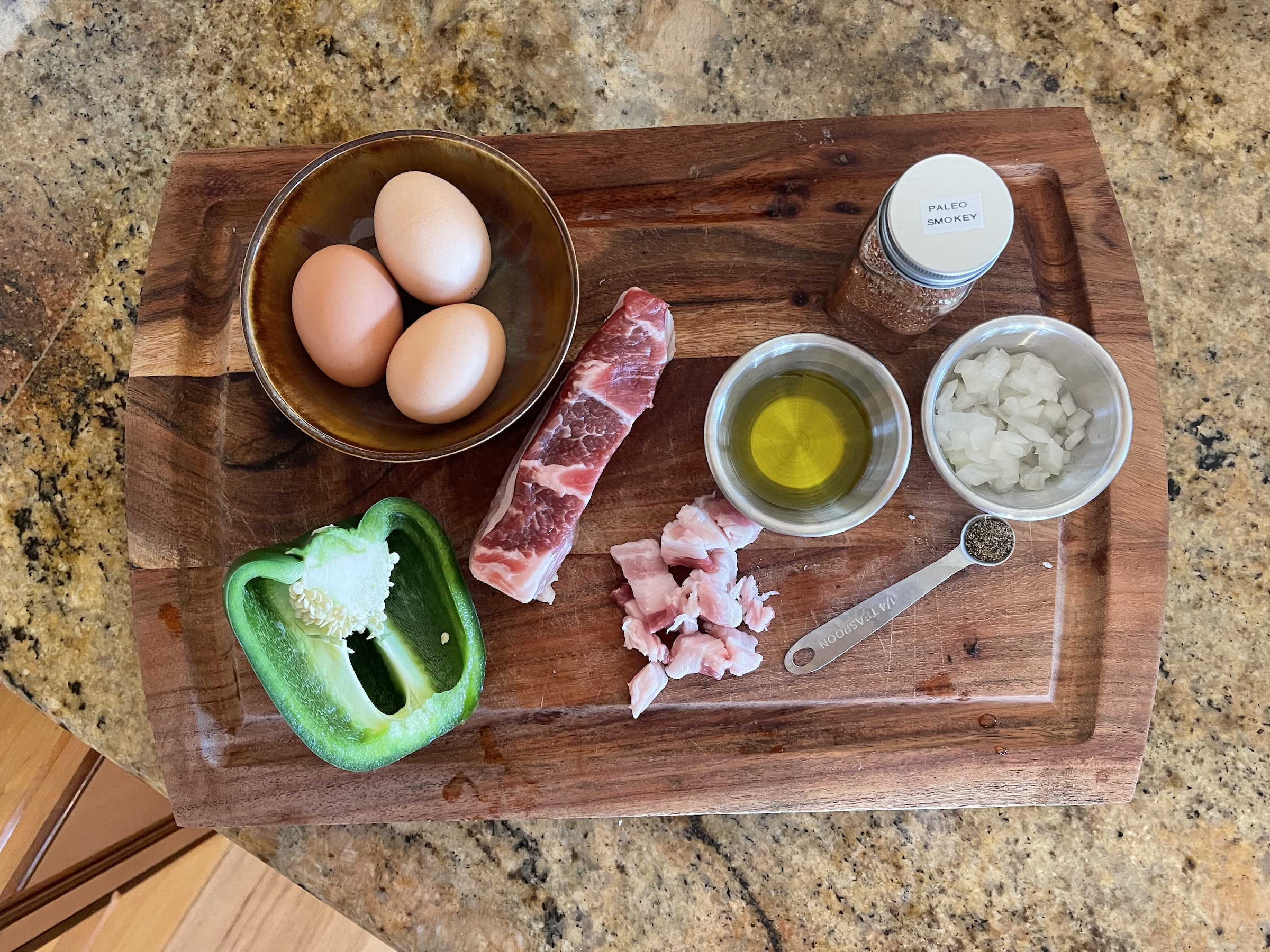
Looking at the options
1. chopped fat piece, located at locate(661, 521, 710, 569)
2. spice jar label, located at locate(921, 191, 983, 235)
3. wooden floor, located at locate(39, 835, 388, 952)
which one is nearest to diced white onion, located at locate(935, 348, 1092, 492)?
spice jar label, located at locate(921, 191, 983, 235)

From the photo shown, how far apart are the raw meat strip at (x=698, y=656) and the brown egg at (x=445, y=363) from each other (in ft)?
1.42

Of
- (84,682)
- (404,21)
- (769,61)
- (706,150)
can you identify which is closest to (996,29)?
(769,61)

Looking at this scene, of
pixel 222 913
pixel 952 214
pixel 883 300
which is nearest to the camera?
pixel 952 214

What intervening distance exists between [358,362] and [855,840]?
3.47 feet

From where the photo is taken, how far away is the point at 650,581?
3.60 ft

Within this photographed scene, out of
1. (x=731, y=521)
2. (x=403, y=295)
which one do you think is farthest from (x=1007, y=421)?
(x=403, y=295)

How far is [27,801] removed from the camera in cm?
125

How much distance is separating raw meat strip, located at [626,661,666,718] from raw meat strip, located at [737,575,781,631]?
0.14 m

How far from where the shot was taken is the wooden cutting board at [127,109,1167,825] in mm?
1106

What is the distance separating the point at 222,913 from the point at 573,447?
98 cm

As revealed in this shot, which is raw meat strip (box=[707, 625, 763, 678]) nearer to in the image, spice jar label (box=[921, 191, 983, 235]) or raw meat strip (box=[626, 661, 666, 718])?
raw meat strip (box=[626, 661, 666, 718])

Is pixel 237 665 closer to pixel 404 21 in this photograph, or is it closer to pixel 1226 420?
pixel 404 21

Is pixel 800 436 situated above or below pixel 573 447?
below

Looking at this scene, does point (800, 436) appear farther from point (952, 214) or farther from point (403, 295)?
point (403, 295)
